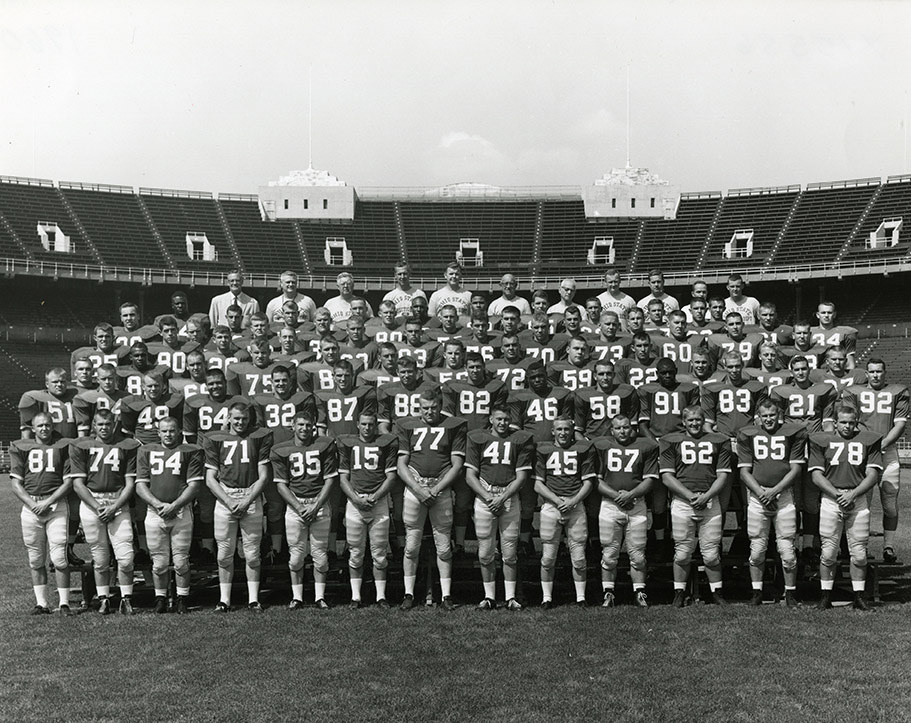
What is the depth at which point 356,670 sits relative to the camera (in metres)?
5.64

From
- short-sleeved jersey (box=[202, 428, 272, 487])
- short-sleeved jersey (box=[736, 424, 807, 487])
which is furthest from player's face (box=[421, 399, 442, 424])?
short-sleeved jersey (box=[736, 424, 807, 487])

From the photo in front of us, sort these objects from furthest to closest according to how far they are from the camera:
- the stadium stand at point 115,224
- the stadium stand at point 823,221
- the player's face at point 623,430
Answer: the stadium stand at point 115,224, the stadium stand at point 823,221, the player's face at point 623,430

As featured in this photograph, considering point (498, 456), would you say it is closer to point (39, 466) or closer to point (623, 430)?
point (623, 430)

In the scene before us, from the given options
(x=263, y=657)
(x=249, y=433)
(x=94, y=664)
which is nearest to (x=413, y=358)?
(x=249, y=433)

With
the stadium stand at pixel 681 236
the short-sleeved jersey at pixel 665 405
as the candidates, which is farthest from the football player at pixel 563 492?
the stadium stand at pixel 681 236

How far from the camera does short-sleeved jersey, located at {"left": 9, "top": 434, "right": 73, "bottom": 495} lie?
Result: 24.6ft

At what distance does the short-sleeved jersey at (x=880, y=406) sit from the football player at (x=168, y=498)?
5.94 metres

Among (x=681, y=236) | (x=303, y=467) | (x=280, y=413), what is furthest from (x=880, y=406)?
(x=681, y=236)

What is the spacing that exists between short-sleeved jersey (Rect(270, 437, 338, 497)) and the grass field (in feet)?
3.34

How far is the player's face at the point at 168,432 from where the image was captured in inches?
292

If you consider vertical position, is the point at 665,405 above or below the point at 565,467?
above

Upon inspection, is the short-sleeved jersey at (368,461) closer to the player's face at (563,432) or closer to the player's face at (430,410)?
the player's face at (430,410)

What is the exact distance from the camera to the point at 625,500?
24.1 ft

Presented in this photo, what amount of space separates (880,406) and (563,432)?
3.24 metres
